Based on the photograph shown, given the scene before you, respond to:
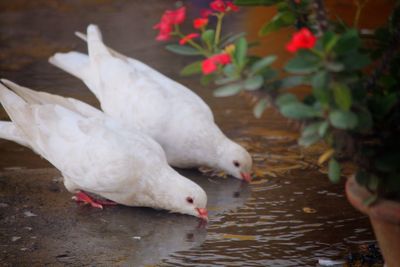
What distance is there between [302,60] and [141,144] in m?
2.30

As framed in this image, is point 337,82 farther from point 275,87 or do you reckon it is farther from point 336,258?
point 336,258

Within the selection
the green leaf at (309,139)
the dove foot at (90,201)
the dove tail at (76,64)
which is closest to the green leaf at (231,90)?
the green leaf at (309,139)

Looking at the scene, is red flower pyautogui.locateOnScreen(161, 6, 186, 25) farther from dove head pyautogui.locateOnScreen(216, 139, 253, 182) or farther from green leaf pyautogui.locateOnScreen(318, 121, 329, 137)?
dove head pyautogui.locateOnScreen(216, 139, 253, 182)

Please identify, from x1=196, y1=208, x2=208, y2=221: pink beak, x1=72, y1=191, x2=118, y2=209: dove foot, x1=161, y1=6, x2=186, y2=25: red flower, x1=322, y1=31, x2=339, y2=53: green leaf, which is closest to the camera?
x1=322, y1=31, x2=339, y2=53: green leaf

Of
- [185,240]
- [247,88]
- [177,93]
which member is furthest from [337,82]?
[177,93]

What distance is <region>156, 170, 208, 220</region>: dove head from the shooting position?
432cm

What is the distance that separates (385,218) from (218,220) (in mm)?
1712

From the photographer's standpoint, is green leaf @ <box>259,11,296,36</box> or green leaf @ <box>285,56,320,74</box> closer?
green leaf @ <box>285,56,320,74</box>

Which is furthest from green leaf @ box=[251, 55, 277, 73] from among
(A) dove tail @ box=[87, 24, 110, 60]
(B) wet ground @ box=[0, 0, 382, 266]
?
(A) dove tail @ box=[87, 24, 110, 60]

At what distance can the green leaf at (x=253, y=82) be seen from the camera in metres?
2.37

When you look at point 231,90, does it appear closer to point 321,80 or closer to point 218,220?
point 321,80

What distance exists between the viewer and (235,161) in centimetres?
494

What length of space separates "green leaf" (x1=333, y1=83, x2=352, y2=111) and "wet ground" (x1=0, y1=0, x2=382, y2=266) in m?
0.41

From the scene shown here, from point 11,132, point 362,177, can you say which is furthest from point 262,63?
point 11,132
